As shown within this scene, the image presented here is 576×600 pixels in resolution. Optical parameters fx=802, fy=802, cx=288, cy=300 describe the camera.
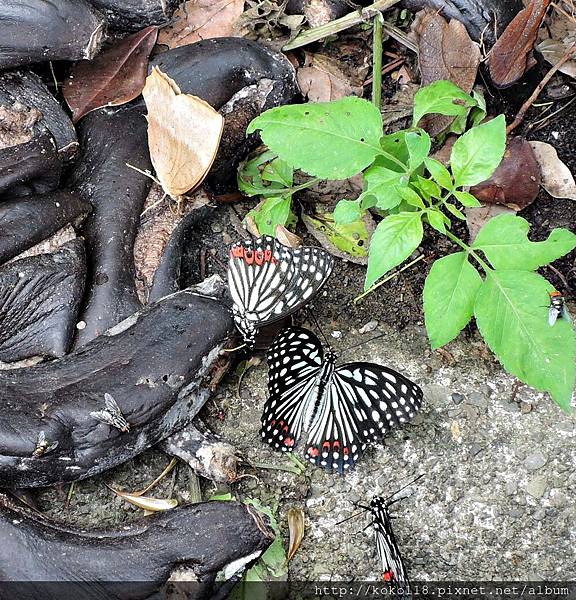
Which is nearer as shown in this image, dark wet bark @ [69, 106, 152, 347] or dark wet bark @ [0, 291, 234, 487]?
dark wet bark @ [0, 291, 234, 487]

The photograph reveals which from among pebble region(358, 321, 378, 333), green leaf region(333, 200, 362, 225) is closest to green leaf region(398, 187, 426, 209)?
green leaf region(333, 200, 362, 225)

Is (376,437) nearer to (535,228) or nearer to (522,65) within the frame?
(535,228)

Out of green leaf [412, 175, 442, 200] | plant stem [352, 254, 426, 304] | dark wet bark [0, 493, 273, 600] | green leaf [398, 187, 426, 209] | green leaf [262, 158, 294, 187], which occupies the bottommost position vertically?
dark wet bark [0, 493, 273, 600]

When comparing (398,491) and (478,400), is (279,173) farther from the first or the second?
(398,491)

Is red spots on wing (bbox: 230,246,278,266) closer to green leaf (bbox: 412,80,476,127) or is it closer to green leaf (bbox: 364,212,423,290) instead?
green leaf (bbox: 364,212,423,290)

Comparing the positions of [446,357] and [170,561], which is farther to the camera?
[446,357]

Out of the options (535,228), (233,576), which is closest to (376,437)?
(233,576)

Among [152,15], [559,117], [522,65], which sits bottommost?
[559,117]

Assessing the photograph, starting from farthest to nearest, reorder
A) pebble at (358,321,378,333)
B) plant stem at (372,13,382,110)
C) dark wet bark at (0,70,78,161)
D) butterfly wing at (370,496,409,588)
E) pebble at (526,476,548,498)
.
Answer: plant stem at (372,13,382,110)
pebble at (358,321,378,333)
dark wet bark at (0,70,78,161)
pebble at (526,476,548,498)
butterfly wing at (370,496,409,588)
